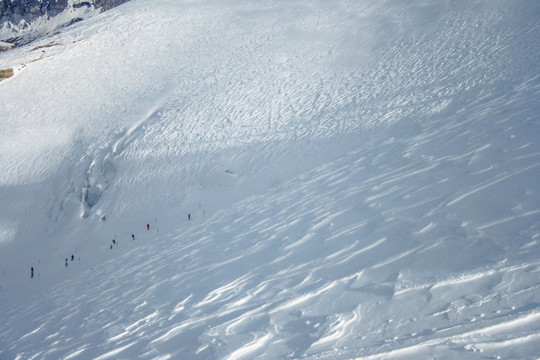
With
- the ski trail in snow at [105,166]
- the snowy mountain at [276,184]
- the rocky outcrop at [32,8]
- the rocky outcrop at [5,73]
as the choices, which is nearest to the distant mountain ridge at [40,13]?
the rocky outcrop at [32,8]

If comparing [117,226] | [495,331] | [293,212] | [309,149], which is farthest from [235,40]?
[495,331]

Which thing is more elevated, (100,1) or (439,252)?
(100,1)

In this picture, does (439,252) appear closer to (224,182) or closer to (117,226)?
(224,182)

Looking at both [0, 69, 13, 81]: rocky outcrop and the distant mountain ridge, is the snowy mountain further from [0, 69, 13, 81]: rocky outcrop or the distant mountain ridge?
the distant mountain ridge

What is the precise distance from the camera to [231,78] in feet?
71.1

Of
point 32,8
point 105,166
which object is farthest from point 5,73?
point 32,8

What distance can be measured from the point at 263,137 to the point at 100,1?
1995 inches

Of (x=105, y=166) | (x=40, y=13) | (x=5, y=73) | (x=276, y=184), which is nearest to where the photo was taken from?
(x=276, y=184)

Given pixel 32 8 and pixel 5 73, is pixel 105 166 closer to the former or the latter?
pixel 5 73

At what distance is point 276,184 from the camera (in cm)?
1331

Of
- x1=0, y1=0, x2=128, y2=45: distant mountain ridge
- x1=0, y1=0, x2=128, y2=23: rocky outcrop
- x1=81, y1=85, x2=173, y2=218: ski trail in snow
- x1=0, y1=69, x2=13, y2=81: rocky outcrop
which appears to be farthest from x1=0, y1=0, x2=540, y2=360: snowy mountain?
x1=0, y1=0, x2=128, y2=23: rocky outcrop

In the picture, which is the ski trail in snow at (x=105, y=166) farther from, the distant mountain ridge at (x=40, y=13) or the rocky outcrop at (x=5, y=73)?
the distant mountain ridge at (x=40, y=13)

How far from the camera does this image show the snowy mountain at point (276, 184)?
5.47 meters

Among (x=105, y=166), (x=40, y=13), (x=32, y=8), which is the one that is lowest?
(x=105, y=166)
